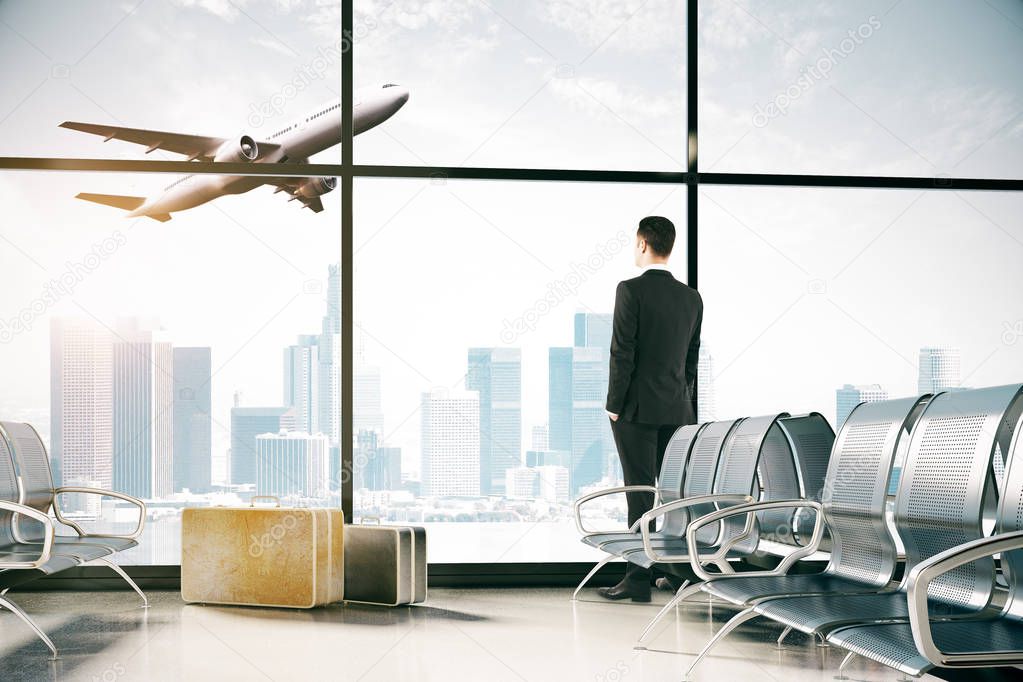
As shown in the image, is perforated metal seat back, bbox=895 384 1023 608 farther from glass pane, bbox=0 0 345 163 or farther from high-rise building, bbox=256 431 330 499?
glass pane, bbox=0 0 345 163

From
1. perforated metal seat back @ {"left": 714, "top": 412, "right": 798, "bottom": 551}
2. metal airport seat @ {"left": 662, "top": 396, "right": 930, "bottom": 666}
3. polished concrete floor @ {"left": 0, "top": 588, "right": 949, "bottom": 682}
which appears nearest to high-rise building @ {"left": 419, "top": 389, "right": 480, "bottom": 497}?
polished concrete floor @ {"left": 0, "top": 588, "right": 949, "bottom": 682}

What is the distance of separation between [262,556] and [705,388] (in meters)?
2.37

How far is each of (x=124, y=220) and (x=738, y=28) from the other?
11.0 ft

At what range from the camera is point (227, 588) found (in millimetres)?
4828

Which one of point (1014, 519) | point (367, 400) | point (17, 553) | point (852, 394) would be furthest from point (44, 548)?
point (852, 394)

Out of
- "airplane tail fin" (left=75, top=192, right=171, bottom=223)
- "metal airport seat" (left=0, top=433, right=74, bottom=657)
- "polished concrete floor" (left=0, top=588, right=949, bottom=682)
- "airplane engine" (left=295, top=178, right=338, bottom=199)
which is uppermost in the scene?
"airplane engine" (left=295, top=178, right=338, bottom=199)

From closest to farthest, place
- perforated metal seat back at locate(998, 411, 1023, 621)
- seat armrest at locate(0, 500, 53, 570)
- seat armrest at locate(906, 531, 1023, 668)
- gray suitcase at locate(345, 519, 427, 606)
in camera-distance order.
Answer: seat armrest at locate(906, 531, 1023, 668), perforated metal seat back at locate(998, 411, 1023, 621), seat armrest at locate(0, 500, 53, 570), gray suitcase at locate(345, 519, 427, 606)

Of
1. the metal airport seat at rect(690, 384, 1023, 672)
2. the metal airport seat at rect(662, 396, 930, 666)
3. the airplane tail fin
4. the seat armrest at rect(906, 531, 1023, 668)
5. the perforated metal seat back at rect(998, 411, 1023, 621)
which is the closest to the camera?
the seat armrest at rect(906, 531, 1023, 668)

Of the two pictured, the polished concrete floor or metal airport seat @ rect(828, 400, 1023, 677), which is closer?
metal airport seat @ rect(828, 400, 1023, 677)

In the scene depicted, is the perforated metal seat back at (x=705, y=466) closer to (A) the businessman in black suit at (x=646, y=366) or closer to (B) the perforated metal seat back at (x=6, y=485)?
(A) the businessman in black suit at (x=646, y=366)

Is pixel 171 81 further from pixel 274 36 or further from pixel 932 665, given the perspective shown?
pixel 932 665

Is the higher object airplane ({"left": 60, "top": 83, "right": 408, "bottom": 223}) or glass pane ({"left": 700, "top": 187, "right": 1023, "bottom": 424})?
airplane ({"left": 60, "top": 83, "right": 408, "bottom": 223})

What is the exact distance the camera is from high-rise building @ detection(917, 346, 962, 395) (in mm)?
5582

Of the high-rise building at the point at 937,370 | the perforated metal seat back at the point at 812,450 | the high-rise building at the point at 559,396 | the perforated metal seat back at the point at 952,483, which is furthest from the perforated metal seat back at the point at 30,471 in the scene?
the high-rise building at the point at 937,370
